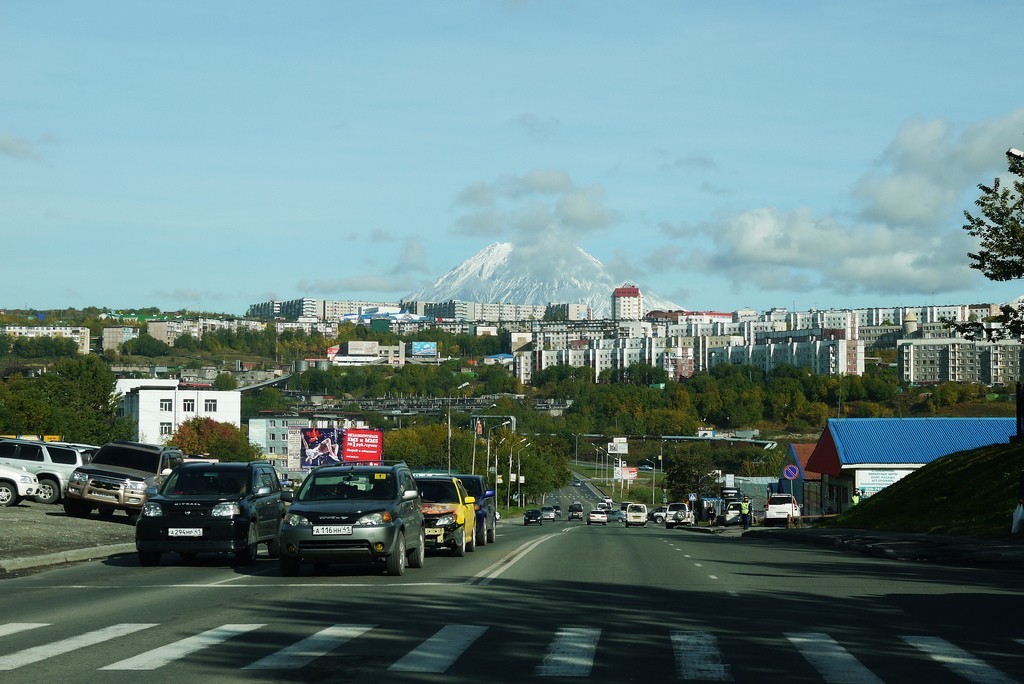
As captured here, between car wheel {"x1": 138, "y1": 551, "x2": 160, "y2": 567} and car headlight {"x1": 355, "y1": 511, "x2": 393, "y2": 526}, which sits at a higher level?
car headlight {"x1": 355, "y1": 511, "x2": 393, "y2": 526}

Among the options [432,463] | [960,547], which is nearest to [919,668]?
[960,547]

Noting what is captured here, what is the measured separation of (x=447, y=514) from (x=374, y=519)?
6037 mm

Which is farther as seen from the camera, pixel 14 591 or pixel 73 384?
pixel 73 384

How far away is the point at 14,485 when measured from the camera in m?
32.7

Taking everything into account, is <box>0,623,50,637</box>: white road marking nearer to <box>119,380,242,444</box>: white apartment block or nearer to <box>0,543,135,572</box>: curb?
<box>0,543,135,572</box>: curb

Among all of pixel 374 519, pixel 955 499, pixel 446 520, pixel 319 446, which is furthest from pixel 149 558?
pixel 319 446

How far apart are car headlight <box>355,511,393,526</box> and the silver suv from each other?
66.2 feet

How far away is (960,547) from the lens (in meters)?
26.4

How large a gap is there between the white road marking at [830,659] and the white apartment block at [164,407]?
13917cm

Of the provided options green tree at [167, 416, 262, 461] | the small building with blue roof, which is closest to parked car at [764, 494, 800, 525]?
the small building with blue roof

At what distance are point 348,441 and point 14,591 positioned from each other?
88.7m

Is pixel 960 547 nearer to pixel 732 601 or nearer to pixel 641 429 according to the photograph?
pixel 732 601

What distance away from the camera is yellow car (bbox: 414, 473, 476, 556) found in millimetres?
23359

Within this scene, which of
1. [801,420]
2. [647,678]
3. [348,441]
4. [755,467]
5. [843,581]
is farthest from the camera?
[801,420]
